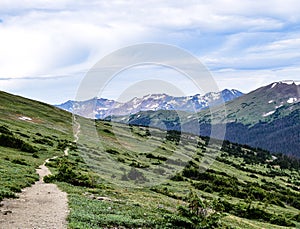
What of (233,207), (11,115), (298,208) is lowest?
(298,208)

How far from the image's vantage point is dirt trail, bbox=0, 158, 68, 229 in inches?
867

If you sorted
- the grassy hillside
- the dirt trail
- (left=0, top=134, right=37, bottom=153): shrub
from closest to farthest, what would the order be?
1. the dirt trail
2. the grassy hillside
3. (left=0, top=134, right=37, bottom=153): shrub

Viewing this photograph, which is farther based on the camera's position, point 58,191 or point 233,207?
point 233,207

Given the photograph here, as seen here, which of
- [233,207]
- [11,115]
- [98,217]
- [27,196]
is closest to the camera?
[98,217]

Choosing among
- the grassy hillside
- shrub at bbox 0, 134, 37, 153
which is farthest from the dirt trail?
shrub at bbox 0, 134, 37, 153

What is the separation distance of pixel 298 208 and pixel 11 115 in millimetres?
82710

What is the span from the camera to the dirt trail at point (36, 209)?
2201cm

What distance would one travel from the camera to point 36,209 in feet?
86.9

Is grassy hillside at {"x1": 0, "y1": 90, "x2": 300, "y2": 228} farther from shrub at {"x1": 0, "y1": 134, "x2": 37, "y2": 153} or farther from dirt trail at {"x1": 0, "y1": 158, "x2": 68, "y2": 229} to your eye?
dirt trail at {"x1": 0, "y1": 158, "x2": 68, "y2": 229}

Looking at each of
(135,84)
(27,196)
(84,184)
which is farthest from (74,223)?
(84,184)

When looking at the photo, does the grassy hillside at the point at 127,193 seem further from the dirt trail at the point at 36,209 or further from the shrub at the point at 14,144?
the dirt trail at the point at 36,209

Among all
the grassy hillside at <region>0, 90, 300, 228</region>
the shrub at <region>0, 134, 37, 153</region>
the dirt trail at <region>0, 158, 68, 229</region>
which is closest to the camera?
the dirt trail at <region>0, 158, 68, 229</region>

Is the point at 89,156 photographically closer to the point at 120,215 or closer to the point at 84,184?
the point at 84,184

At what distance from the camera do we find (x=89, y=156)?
7500 cm
